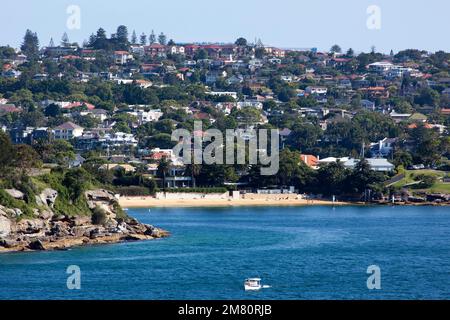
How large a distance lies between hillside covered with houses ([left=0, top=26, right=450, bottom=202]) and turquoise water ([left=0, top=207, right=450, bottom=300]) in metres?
6.64

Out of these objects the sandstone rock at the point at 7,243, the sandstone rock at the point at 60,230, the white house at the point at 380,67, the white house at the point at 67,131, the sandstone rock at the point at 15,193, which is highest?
the white house at the point at 380,67

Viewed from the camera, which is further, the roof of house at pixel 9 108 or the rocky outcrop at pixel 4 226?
the roof of house at pixel 9 108

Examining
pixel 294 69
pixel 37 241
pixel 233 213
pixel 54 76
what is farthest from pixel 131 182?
pixel 294 69

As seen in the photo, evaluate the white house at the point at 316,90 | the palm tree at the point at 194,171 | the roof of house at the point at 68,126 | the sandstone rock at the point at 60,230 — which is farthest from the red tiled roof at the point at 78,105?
the sandstone rock at the point at 60,230

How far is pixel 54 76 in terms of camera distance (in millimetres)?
140875

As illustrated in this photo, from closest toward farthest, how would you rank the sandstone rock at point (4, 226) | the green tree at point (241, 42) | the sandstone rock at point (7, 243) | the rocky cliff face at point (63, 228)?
the sandstone rock at point (7, 243)
the sandstone rock at point (4, 226)
the rocky cliff face at point (63, 228)
the green tree at point (241, 42)

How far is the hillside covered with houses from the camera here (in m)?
70.3

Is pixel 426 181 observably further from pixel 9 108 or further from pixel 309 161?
pixel 9 108

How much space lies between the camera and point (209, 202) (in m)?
67.1

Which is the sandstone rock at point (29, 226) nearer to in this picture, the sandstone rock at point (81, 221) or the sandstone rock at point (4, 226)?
the sandstone rock at point (4, 226)

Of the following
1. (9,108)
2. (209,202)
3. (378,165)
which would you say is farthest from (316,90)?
(209,202)

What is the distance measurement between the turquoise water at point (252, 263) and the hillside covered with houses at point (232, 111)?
6643 millimetres

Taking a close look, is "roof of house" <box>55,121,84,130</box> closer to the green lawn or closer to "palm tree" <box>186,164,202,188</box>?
"palm tree" <box>186,164,202,188</box>

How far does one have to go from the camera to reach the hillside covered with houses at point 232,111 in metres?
70.3
